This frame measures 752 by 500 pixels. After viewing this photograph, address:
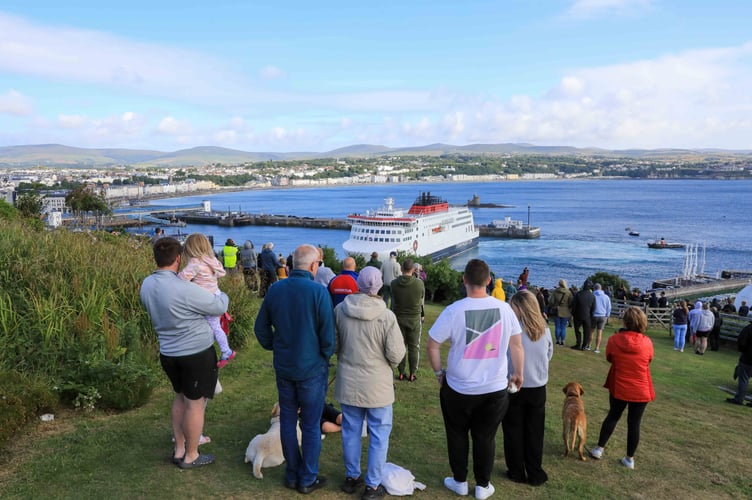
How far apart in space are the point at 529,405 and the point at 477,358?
0.94 metres

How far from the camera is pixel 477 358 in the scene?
3592 mm

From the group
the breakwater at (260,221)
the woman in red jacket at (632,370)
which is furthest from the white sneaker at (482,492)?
the breakwater at (260,221)

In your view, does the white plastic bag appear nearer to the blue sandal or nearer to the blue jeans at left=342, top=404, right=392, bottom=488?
the blue jeans at left=342, top=404, right=392, bottom=488

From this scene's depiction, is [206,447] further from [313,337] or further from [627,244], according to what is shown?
[627,244]

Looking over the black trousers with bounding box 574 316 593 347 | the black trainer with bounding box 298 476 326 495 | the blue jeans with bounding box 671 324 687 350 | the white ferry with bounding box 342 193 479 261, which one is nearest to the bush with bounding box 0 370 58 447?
the black trainer with bounding box 298 476 326 495

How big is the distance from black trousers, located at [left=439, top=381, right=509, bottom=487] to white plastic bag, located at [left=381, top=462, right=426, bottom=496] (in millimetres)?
334

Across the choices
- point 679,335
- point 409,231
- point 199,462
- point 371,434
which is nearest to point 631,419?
point 371,434

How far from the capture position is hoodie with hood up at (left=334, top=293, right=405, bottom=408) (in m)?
3.65

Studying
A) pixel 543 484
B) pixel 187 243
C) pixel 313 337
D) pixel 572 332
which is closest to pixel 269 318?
pixel 313 337

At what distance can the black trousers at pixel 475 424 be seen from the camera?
12.0ft

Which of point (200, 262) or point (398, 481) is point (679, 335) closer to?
point (398, 481)

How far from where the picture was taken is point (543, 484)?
421 centimetres

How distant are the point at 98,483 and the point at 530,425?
336 centimetres

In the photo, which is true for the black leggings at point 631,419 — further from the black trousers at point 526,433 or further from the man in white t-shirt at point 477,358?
the man in white t-shirt at point 477,358
